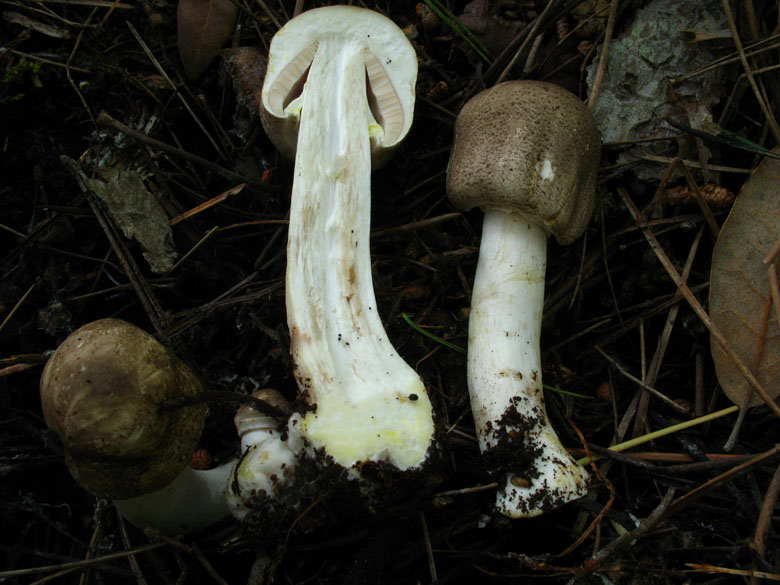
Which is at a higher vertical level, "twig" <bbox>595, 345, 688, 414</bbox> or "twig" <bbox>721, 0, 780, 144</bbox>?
"twig" <bbox>721, 0, 780, 144</bbox>

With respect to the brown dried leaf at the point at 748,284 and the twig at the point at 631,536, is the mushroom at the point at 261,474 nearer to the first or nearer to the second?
the twig at the point at 631,536

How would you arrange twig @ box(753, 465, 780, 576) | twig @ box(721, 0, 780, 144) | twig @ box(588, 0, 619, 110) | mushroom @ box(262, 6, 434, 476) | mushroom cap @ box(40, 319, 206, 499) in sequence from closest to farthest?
mushroom cap @ box(40, 319, 206, 499), twig @ box(753, 465, 780, 576), mushroom @ box(262, 6, 434, 476), twig @ box(721, 0, 780, 144), twig @ box(588, 0, 619, 110)

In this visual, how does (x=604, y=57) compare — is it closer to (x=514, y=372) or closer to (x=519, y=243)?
(x=519, y=243)

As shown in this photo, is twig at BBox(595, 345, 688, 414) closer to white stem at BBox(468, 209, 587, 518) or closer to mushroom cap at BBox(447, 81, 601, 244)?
white stem at BBox(468, 209, 587, 518)

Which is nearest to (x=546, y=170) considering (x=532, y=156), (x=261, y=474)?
(x=532, y=156)

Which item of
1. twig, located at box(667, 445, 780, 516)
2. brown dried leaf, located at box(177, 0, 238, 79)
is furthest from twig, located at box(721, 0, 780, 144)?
brown dried leaf, located at box(177, 0, 238, 79)

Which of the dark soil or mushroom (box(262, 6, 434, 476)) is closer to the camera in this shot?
mushroom (box(262, 6, 434, 476))

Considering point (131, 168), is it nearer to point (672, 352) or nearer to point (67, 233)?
point (67, 233)

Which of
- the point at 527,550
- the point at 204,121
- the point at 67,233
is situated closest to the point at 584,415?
the point at 527,550
